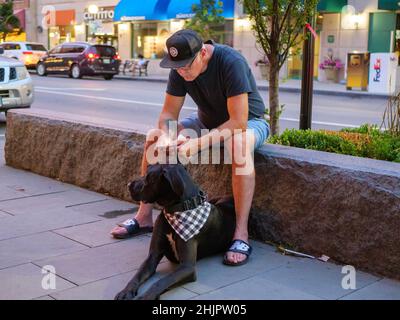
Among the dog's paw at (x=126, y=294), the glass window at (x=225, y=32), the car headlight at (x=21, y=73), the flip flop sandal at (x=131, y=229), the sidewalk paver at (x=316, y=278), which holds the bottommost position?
the sidewalk paver at (x=316, y=278)

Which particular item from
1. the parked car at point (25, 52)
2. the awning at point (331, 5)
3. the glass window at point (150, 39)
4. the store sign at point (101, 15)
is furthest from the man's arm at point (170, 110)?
the store sign at point (101, 15)

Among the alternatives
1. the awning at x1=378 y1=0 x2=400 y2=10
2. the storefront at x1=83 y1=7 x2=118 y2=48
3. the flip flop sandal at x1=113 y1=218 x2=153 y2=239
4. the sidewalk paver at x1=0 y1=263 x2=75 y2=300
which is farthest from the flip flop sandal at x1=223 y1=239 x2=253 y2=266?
the storefront at x1=83 y1=7 x2=118 y2=48

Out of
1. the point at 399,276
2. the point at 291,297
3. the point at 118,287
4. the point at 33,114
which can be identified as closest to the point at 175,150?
the point at 118,287

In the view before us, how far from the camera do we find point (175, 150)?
160 inches

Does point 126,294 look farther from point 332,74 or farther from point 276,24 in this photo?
point 332,74

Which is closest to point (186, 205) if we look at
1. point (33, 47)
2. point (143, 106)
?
point (143, 106)

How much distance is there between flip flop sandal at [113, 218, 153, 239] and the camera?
181 inches

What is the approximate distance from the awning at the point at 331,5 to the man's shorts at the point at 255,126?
19.6 metres

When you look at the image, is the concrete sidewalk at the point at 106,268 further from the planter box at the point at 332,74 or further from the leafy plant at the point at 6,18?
the leafy plant at the point at 6,18

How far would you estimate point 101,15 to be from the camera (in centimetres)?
3359

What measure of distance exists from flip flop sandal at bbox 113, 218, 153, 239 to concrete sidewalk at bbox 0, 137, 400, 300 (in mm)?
67

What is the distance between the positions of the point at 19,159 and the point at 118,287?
3776 millimetres

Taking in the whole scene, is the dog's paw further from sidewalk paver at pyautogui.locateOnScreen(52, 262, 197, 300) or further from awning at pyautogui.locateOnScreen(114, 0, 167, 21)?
awning at pyautogui.locateOnScreen(114, 0, 167, 21)

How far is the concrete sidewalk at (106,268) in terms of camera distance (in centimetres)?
358
